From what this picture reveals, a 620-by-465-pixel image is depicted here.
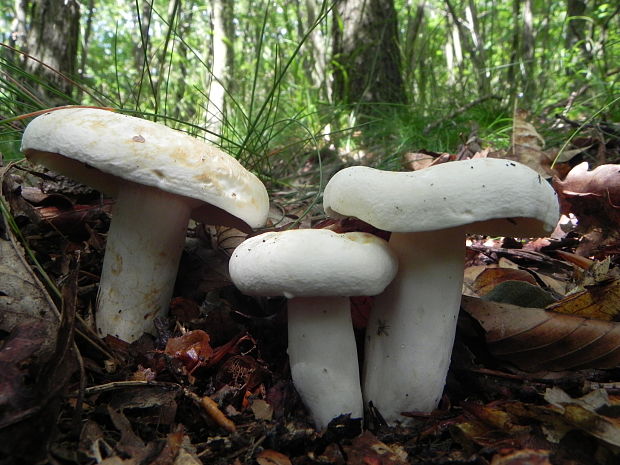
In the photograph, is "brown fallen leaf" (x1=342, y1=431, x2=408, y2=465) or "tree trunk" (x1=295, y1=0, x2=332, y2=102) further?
"tree trunk" (x1=295, y1=0, x2=332, y2=102)

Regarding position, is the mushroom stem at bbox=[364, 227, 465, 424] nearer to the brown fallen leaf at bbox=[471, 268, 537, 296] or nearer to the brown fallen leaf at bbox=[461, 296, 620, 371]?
the brown fallen leaf at bbox=[461, 296, 620, 371]

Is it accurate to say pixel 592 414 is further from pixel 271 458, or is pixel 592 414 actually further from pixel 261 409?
pixel 261 409

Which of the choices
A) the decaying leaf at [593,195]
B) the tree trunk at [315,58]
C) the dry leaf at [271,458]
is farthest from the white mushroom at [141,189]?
the tree trunk at [315,58]

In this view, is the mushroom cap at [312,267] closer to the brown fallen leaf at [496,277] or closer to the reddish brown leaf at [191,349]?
the reddish brown leaf at [191,349]

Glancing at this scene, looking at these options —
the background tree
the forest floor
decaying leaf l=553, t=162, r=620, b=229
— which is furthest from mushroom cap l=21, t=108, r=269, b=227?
the background tree

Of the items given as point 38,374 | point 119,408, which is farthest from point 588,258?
point 38,374

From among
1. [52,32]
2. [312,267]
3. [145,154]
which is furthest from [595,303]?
[52,32]

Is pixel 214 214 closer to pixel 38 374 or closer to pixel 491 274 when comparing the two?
pixel 38 374
